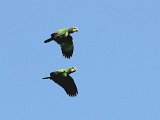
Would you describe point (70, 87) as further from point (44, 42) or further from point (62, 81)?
point (44, 42)

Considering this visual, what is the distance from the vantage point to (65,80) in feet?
127

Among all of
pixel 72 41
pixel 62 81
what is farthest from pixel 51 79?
pixel 72 41

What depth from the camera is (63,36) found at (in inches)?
1538

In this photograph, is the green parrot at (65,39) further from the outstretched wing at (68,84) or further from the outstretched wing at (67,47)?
the outstretched wing at (68,84)

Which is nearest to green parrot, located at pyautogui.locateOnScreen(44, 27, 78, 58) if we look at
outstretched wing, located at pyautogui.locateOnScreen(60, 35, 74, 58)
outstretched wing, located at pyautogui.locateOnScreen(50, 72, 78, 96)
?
outstretched wing, located at pyautogui.locateOnScreen(60, 35, 74, 58)

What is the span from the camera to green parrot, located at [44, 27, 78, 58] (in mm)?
39016

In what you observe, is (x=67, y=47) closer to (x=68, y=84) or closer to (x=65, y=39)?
(x=65, y=39)

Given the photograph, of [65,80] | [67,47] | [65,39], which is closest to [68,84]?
[65,80]

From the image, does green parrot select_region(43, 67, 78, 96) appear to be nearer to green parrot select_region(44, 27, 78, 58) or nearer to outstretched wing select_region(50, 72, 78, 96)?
outstretched wing select_region(50, 72, 78, 96)


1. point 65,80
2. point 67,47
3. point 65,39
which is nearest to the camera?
point 65,80

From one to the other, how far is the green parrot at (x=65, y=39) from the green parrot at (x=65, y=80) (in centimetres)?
183

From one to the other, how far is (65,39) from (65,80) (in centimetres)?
297

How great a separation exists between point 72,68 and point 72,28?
10.5 ft

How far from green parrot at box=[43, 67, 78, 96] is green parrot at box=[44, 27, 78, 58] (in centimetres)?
183
